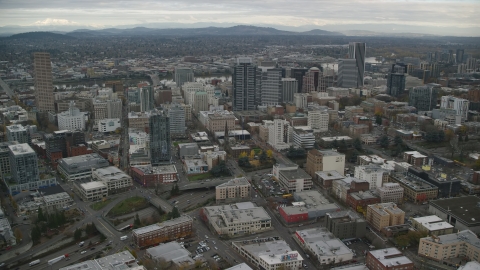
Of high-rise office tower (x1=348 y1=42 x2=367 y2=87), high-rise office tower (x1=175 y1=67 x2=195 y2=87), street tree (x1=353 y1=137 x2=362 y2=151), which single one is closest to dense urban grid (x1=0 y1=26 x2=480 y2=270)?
street tree (x1=353 y1=137 x2=362 y2=151)

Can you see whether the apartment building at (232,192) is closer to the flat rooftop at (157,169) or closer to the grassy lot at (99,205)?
the flat rooftop at (157,169)

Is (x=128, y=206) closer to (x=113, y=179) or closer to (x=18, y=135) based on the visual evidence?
(x=113, y=179)

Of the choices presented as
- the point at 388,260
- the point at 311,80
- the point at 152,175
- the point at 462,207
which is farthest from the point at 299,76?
the point at 388,260

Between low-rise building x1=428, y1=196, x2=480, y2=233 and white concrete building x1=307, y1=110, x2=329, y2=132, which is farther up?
white concrete building x1=307, y1=110, x2=329, y2=132

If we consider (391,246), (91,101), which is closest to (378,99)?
(91,101)

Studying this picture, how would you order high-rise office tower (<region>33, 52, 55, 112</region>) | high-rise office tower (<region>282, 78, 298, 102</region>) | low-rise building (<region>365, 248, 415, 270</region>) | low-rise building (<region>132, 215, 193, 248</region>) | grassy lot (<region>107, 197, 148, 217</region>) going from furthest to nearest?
high-rise office tower (<region>282, 78, 298, 102</region>) < high-rise office tower (<region>33, 52, 55, 112</region>) < grassy lot (<region>107, 197, 148, 217</region>) < low-rise building (<region>132, 215, 193, 248</region>) < low-rise building (<region>365, 248, 415, 270</region>)

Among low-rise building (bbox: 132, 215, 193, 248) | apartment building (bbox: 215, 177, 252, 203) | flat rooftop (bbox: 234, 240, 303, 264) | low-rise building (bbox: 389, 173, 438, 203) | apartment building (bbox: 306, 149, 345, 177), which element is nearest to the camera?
flat rooftop (bbox: 234, 240, 303, 264)

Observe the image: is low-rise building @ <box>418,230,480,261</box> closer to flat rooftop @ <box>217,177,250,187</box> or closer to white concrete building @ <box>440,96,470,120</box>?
flat rooftop @ <box>217,177,250,187</box>
